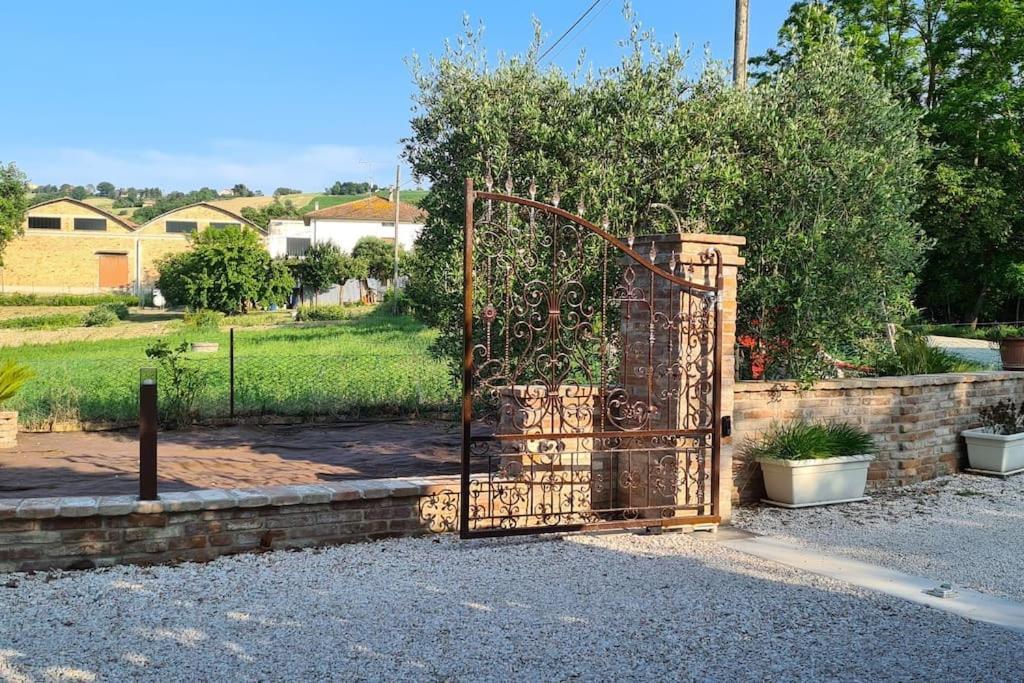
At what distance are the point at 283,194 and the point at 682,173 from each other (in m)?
129

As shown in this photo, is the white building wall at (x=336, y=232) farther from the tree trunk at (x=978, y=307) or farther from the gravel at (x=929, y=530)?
the gravel at (x=929, y=530)

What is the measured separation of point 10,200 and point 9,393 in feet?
129

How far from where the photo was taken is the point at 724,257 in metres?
6.62

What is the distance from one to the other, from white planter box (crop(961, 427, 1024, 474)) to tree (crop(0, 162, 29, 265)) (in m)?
44.4

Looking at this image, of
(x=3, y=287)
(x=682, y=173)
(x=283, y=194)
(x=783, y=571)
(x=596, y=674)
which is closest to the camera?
(x=596, y=674)

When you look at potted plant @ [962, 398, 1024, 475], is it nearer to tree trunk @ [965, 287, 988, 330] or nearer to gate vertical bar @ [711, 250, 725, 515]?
gate vertical bar @ [711, 250, 725, 515]

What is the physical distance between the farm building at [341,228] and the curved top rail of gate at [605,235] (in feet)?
199

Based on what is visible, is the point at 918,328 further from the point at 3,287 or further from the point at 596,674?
the point at 3,287

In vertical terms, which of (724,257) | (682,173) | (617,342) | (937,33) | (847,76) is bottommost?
(617,342)

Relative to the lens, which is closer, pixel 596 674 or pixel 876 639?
pixel 596 674

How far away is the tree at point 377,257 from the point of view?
192 feet

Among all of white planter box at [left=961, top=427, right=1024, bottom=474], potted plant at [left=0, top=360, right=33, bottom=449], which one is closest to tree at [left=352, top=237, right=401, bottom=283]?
potted plant at [left=0, top=360, right=33, bottom=449]

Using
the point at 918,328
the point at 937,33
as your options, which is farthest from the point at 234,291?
the point at 918,328

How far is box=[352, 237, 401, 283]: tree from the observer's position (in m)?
58.5
